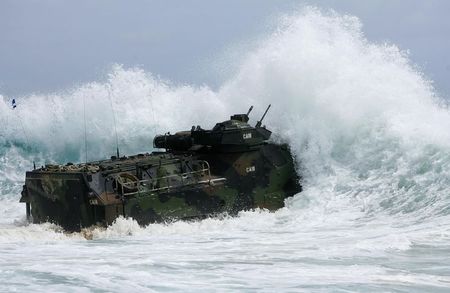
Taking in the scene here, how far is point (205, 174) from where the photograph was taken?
16422 millimetres

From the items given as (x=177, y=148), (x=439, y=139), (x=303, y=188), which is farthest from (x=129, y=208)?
(x=439, y=139)

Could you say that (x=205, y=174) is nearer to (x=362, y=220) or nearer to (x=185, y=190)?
(x=185, y=190)

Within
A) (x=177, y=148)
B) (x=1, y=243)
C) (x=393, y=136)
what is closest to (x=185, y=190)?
(x=177, y=148)

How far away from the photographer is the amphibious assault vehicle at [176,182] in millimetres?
14531

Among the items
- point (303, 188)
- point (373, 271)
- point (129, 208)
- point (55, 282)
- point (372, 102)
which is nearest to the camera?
point (55, 282)

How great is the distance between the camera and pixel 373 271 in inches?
383

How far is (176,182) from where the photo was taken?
15.4m

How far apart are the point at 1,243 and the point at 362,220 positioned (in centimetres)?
682

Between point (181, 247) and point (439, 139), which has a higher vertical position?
point (439, 139)

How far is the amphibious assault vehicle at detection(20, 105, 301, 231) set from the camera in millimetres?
14531

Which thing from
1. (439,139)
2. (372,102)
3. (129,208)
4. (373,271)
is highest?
(372,102)

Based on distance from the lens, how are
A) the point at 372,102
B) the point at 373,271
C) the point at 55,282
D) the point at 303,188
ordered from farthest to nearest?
the point at 372,102, the point at 303,188, the point at 373,271, the point at 55,282

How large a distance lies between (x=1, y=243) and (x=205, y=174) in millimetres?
4903

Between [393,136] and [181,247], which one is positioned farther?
[393,136]
